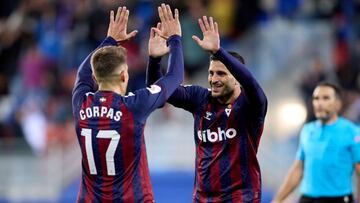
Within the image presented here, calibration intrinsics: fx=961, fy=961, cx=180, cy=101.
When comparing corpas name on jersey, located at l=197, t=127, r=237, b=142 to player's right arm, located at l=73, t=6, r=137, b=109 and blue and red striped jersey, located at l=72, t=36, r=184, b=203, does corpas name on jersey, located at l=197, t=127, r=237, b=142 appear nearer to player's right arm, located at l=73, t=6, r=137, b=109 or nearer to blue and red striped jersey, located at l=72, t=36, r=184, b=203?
blue and red striped jersey, located at l=72, t=36, r=184, b=203

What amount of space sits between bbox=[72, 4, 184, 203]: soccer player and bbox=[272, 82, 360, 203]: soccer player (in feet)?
11.1

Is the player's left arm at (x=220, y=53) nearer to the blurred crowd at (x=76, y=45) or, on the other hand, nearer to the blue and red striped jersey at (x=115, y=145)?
the blue and red striped jersey at (x=115, y=145)

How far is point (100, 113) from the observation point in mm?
6969

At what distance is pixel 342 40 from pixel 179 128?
308 cm

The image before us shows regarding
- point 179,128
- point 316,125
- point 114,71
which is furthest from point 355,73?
point 114,71

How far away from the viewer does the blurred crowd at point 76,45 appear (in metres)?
15.4

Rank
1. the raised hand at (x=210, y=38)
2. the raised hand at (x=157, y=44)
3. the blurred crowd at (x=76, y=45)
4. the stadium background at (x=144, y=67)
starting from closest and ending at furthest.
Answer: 1. the raised hand at (x=210, y=38)
2. the raised hand at (x=157, y=44)
3. the stadium background at (x=144, y=67)
4. the blurred crowd at (x=76, y=45)

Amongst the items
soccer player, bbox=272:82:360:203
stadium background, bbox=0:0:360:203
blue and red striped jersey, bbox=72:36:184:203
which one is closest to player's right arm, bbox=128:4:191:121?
blue and red striped jersey, bbox=72:36:184:203

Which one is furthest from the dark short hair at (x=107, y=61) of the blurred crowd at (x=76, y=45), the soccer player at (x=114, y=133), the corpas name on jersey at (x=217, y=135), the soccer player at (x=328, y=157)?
the blurred crowd at (x=76, y=45)

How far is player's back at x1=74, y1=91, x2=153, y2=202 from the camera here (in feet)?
22.7

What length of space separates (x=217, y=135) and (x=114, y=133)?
3.81 feet

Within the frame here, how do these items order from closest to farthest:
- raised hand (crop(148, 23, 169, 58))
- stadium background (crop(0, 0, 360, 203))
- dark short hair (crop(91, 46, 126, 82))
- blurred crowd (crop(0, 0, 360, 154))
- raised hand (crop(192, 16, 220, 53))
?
dark short hair (crop(91, 46, 126, 82))
raised hand (crop(192, 16, 220, 53))
raised hand (crop(148, 23, 169, 58))
stadium background (crop(0, 0, 360, 203))
blurred crowd (crop(0, 0, 360, 154))

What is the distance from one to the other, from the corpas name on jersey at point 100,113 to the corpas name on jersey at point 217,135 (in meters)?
1.12

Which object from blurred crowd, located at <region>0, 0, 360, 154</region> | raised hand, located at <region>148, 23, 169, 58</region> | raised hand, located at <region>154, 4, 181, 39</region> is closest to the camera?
raised hand, located at <region>154, 4, 181, 39</region>
